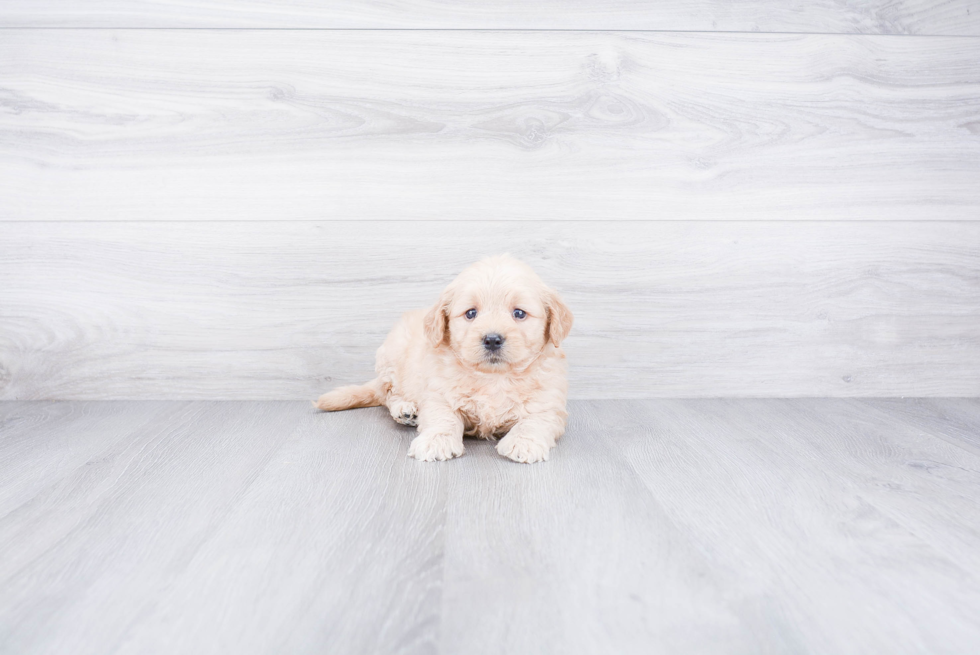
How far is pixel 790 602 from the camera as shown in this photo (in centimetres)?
79

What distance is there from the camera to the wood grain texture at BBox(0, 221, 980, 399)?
75.5 inches

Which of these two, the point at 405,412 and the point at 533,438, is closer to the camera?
the point at 533,438

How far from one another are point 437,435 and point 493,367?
203 mm

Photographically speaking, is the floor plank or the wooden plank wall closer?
the floor plank

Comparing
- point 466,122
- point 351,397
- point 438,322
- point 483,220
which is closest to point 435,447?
point 438,322

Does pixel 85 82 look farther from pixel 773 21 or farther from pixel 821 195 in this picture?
pixel 821 195

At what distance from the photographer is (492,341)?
140 centimetres

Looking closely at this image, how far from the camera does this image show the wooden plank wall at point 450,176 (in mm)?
1876

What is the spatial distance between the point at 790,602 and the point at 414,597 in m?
0.49

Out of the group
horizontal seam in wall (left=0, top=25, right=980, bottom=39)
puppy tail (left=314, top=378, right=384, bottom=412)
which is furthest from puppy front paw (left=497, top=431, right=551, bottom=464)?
horizontal seam in wall (left=0, top=25, right=980, bottom=39)

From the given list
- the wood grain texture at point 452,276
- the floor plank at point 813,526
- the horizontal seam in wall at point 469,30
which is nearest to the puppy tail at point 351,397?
the wood grain texture at point 452,276

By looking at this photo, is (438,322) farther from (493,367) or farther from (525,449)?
(525,449)

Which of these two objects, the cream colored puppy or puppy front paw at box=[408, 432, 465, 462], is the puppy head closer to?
the cream colored puppy

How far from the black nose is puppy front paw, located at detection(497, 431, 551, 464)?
0.69 ft
